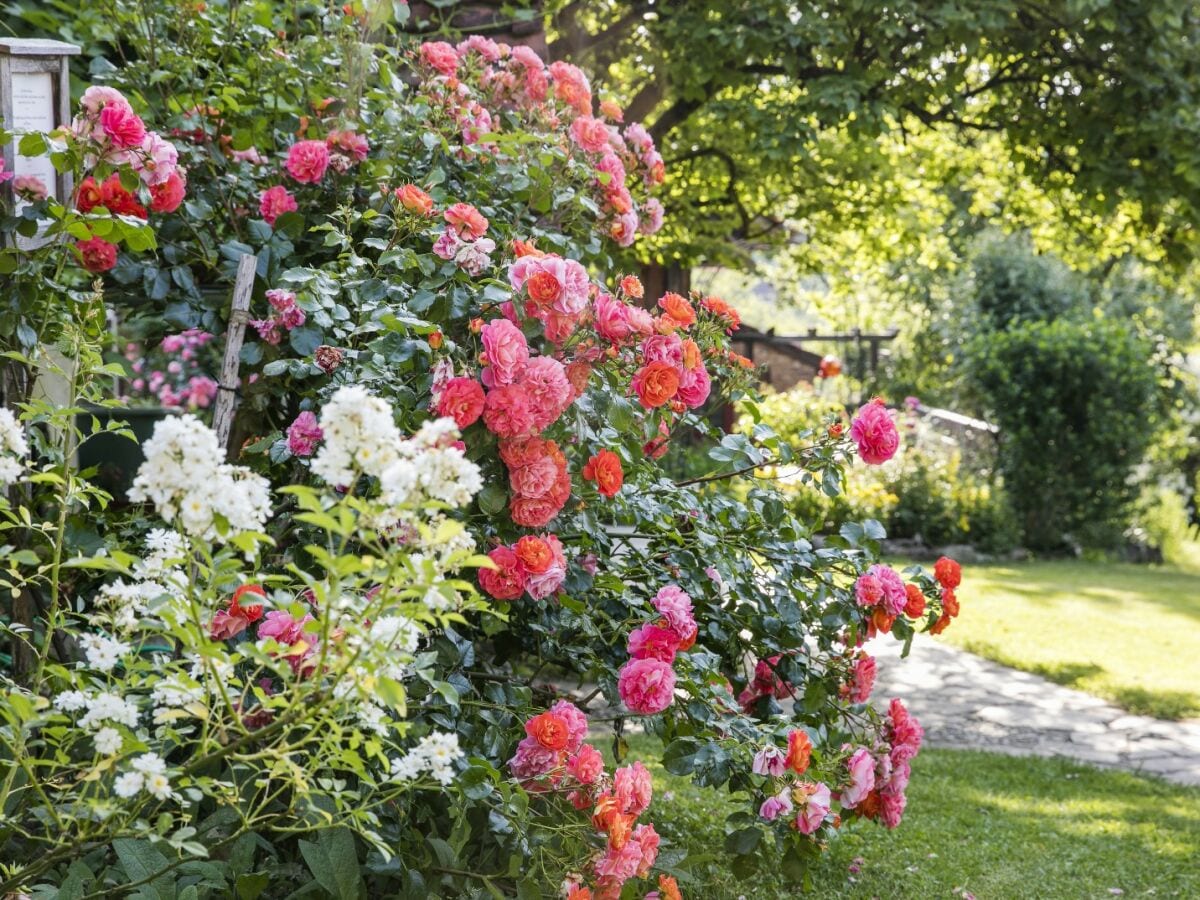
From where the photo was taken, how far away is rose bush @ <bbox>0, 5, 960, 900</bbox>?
157 centimetres

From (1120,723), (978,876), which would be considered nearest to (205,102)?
(978,876)

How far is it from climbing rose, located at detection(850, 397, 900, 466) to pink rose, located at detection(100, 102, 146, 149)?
5.23ft

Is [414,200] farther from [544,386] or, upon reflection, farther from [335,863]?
[335,863]

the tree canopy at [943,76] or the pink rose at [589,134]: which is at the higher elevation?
the tree canopy at [943,76]

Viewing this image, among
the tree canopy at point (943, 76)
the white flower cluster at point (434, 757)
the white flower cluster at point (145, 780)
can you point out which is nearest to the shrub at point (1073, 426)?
the tree canopy at point (943, 76)

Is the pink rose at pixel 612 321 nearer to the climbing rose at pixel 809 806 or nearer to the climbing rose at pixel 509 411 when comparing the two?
the climbing rose at pixel 509 411

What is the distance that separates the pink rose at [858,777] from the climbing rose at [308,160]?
1845 mm

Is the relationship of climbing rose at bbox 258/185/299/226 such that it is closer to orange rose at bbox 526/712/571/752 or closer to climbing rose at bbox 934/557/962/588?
orange rose at bbox 526/712/571/752

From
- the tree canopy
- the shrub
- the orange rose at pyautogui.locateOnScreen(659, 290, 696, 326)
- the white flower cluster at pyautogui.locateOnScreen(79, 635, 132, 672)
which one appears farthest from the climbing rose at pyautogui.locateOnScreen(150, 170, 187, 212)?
the shrub

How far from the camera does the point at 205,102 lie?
3227 mm

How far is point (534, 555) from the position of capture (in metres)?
2.16

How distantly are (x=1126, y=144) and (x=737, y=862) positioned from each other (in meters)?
4.65

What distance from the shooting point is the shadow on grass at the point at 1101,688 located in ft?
18.1

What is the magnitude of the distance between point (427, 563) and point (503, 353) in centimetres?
81
